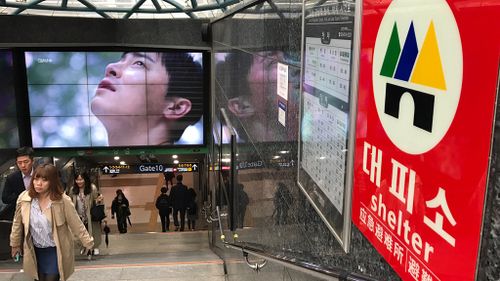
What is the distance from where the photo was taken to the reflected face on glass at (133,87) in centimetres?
1188

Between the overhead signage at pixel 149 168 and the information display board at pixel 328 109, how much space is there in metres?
13.0

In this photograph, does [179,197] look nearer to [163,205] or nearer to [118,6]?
[163,205]

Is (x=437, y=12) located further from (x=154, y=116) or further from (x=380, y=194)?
(x=154, y=116)

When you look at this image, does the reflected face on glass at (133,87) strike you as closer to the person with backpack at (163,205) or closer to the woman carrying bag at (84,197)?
the person with backpack at (163,205)

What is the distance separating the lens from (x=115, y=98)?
39.9ft

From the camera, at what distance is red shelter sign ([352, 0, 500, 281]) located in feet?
3.03

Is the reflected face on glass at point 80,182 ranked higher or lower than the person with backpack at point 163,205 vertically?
higher

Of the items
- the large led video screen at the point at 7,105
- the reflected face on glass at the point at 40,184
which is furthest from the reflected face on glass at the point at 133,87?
the reflected face on glass at the point at 40,184

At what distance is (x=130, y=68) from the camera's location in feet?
39.2

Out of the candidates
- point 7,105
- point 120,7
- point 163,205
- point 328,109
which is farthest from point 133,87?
point 328,109

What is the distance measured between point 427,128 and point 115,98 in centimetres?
1165

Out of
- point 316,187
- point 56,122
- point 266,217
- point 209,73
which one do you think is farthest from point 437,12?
point 56,122

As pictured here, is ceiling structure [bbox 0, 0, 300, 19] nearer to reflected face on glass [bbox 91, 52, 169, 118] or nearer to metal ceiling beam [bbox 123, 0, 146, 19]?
metal ceiling beam [bbox 123, 0, 146, 19]

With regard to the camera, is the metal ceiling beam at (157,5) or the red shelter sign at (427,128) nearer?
the red shelter sign at (427,128)
